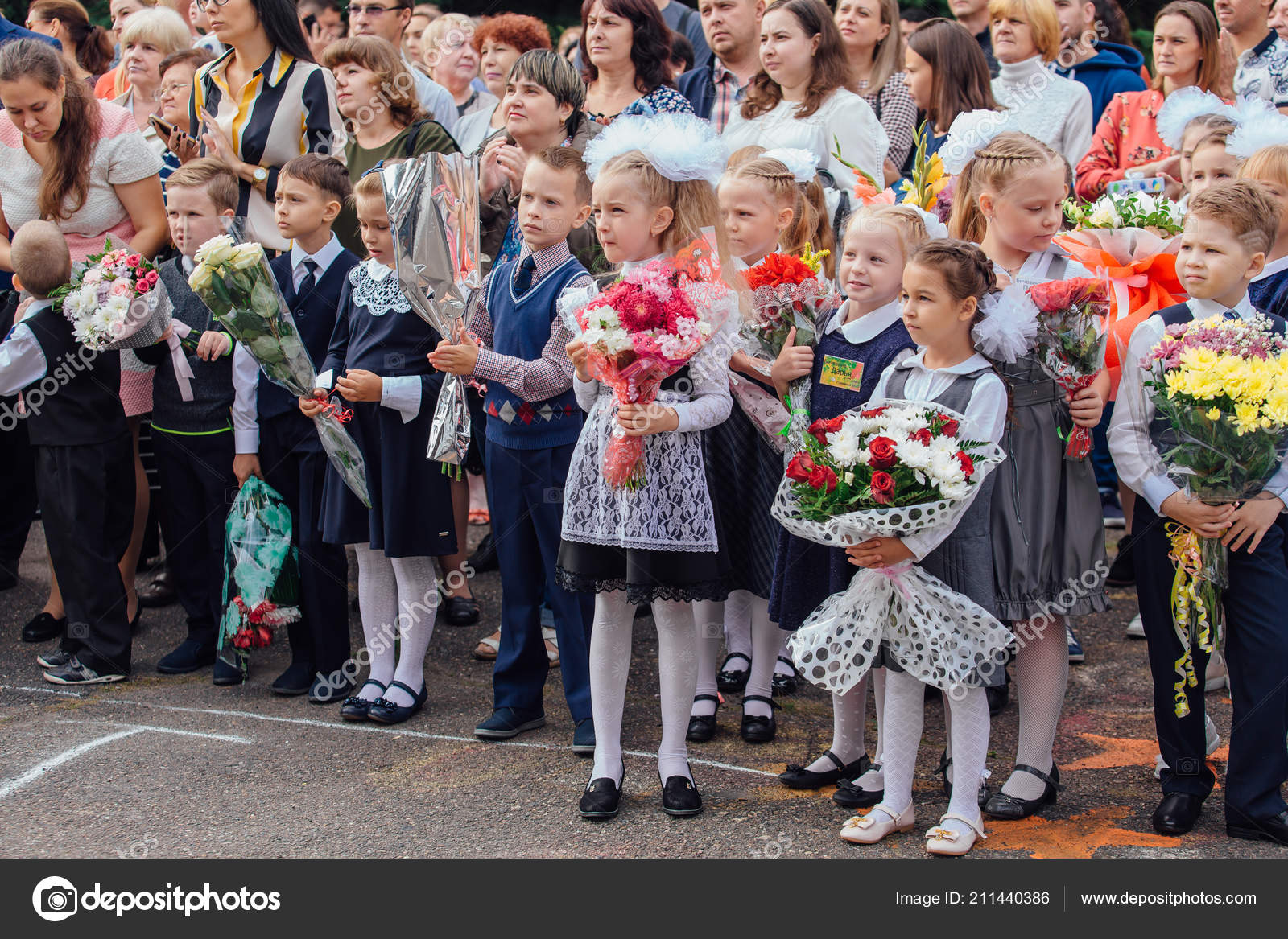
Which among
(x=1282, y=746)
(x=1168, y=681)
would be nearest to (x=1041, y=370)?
(x=1168, y=681)

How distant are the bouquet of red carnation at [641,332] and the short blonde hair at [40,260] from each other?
8.20ft

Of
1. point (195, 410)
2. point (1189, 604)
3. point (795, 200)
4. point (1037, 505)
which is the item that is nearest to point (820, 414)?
point (1037, 505)

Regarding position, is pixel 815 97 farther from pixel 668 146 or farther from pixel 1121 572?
pixel 1121 572

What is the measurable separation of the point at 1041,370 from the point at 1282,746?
4.04 feet

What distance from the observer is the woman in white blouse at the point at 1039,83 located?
601 centimetres

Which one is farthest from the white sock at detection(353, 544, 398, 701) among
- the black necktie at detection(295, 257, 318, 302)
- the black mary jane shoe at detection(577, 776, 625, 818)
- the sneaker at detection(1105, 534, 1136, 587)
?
the sneaker at detection(1105, 534, 1136, 587)

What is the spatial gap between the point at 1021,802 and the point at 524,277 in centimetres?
228

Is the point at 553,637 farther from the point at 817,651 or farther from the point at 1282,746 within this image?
the point at 1282,746

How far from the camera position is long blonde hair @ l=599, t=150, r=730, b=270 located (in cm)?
383

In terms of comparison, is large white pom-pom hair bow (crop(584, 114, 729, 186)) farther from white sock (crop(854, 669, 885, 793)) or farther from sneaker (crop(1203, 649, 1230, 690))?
sneaker (crop(1203, 649, 1230, 690))

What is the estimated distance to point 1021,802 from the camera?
12.1ft

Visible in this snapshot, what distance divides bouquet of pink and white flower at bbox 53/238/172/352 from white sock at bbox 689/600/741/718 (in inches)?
94.6

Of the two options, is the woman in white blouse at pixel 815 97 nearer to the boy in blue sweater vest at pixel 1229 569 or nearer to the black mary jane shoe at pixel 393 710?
the boy in blue sweater vest at pixel 1229 569
